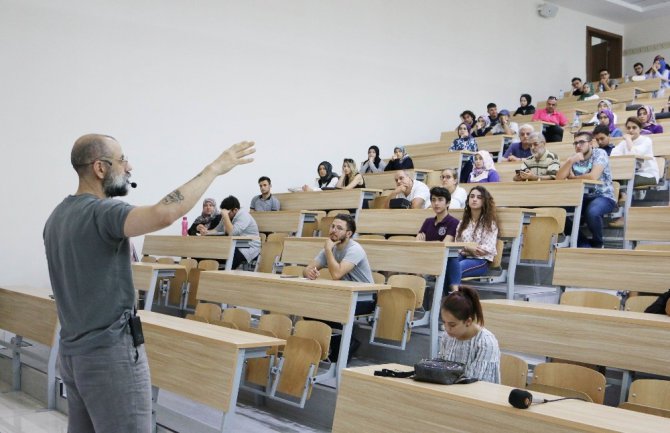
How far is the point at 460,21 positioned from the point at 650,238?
6325 mm

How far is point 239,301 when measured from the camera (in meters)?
3.53

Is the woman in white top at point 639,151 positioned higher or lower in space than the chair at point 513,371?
higher

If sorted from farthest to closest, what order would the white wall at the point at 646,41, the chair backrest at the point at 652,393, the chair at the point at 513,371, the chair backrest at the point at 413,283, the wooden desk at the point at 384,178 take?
the white wall at the point at 646,41
the wooden desk at the point at 384,178
the chair backrest at the point at 413,283
the chair at the point at 513,371
the chair backrest at the point at 652,393

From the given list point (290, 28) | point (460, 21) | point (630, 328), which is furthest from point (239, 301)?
point (460, 21)

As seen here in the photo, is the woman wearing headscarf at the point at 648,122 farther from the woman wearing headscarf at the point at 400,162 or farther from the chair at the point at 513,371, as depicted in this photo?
the chair at the point at 513,371

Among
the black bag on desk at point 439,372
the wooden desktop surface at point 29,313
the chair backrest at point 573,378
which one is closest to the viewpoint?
the black bag on desk at point 439,372

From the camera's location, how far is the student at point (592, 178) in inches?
167

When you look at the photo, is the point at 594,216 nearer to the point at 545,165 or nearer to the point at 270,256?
the point at 545,165

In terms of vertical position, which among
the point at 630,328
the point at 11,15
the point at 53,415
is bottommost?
the point at 53,415

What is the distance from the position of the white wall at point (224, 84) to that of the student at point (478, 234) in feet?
11.1

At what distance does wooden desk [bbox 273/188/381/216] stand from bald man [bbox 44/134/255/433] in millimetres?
3938

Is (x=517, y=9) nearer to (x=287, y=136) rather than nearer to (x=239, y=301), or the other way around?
(x=287, y=136)

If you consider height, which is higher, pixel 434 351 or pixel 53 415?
pixel 434 351

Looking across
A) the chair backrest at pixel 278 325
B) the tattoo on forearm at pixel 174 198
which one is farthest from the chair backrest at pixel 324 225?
the tattoo on forearm at pixel 174 198
